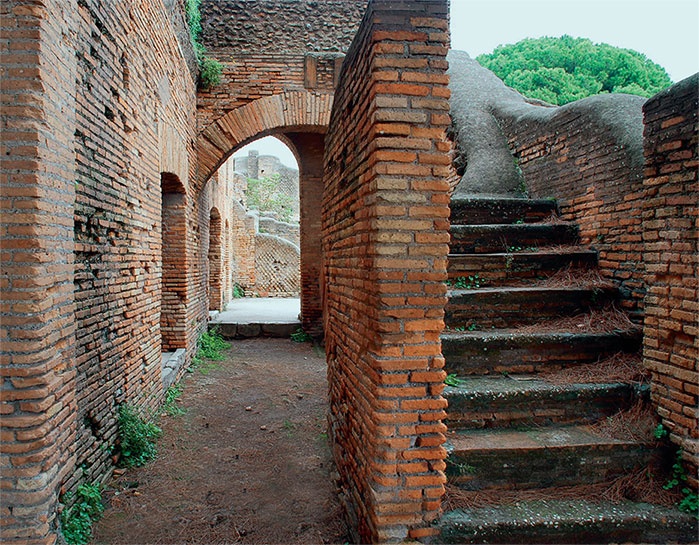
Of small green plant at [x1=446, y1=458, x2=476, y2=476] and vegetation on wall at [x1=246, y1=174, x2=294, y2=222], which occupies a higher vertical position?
vegetation on wall at [x1=246, y1=174, x2=294, y2=222]

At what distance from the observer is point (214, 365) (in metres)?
7.65

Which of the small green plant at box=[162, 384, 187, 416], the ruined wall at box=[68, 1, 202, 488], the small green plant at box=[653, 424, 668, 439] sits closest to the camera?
the small green plant at box=[653, 424, 668, 439]

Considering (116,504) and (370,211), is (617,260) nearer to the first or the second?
(370,211)

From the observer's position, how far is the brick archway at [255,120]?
7.54 meters

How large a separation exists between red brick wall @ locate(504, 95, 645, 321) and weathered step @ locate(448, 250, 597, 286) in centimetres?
29

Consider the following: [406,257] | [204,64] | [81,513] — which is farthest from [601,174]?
[204,64]

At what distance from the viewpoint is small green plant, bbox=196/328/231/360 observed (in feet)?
26.8

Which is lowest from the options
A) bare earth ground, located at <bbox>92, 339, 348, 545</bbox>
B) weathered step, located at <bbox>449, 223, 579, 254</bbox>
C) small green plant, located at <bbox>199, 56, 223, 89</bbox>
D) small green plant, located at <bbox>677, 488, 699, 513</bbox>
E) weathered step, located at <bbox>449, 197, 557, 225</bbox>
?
bare earth ground, located at <bbox>92, 339, 348, 545</bbox>

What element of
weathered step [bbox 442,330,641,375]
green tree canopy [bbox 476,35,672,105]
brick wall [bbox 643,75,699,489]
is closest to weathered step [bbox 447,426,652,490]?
brick wall [bbox 643,75,699,489]

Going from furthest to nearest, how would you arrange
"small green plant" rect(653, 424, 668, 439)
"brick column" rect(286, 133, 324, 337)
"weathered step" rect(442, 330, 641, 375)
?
"brick column" rect(286, 133, 324, 337) < "weathered step" rect(442, 330, 641, 375) < "small green plant" rect(653, 424, 668, 439)

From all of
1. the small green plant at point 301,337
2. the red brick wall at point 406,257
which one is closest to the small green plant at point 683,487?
the red brick wall at point 406,257

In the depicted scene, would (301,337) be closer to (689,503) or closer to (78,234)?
(78,234)

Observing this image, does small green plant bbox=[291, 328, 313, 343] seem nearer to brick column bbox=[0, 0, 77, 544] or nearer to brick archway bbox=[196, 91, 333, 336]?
brick archway bbox=[196, 91, 333, 336]

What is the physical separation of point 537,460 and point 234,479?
2470mm
